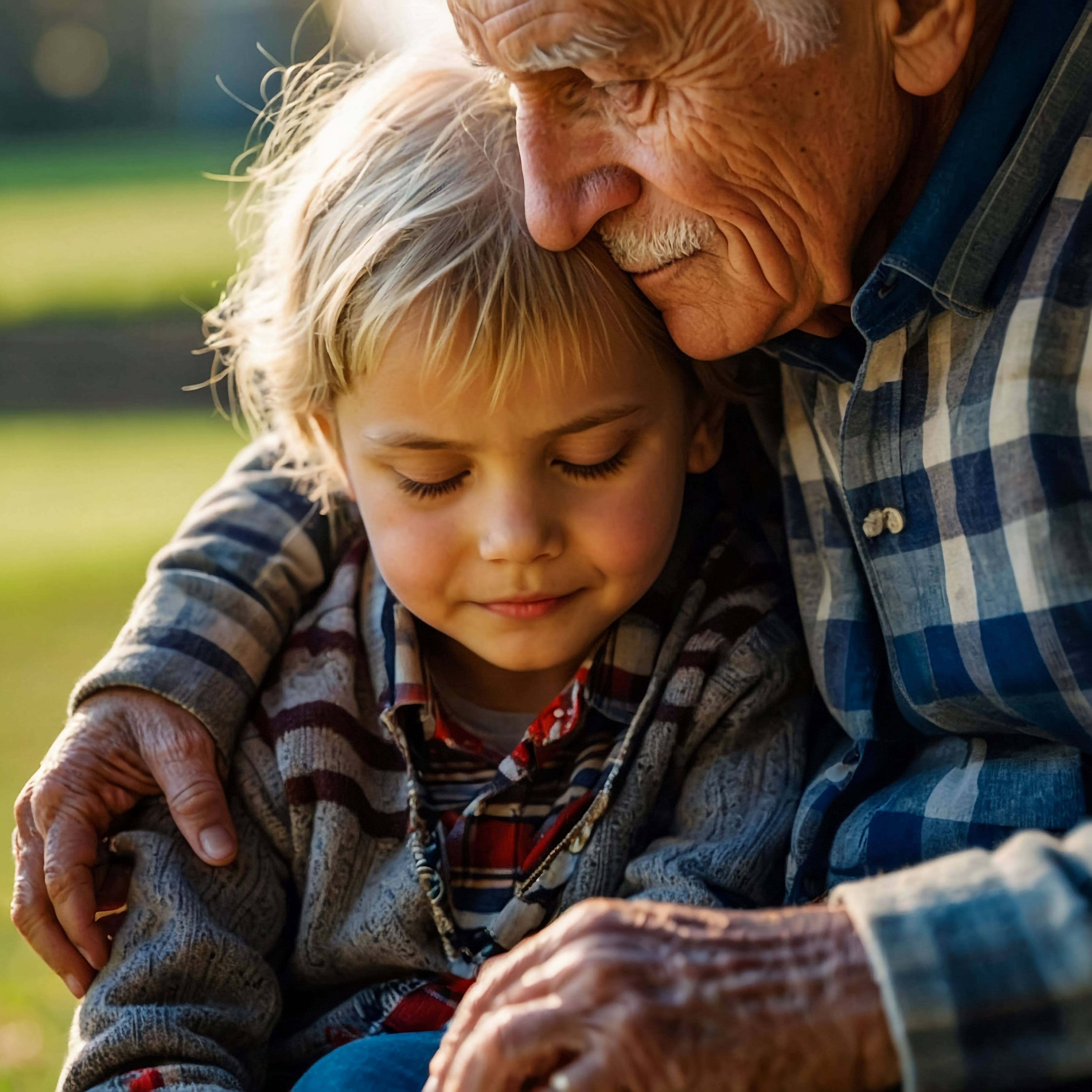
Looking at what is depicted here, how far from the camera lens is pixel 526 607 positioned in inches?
74.9

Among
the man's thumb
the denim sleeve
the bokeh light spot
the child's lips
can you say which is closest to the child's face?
the child's lips

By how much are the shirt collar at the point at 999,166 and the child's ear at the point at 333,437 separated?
2.57 feet

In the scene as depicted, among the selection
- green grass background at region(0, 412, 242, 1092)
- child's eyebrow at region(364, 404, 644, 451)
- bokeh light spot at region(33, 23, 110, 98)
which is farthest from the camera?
bokeh light spot at region(33, 23, 110, 98)

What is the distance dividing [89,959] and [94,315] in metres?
11.1

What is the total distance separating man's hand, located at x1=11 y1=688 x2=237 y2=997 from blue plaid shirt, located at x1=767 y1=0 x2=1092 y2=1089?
0.82 m

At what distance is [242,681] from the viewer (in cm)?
202

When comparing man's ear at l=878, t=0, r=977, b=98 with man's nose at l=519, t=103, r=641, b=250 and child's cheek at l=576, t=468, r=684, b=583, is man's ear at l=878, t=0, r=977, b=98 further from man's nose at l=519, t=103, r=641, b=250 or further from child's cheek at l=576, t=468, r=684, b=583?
child's cheek at l=576, t=468, r=684, b=583

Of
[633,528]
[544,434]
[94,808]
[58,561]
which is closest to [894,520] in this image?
[633,528]

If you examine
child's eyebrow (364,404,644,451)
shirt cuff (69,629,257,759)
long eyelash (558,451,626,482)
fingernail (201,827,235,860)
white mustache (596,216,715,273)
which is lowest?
fingernail (201,827,235,860)

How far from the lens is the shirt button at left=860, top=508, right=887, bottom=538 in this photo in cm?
176

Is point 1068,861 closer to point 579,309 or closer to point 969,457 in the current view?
point 969,457

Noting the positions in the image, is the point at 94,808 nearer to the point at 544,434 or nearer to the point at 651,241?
the point at 544,434

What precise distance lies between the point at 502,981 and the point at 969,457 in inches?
32.5

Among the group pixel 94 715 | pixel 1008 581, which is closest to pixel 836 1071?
pixel 1008 581
